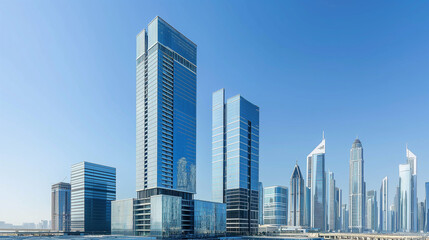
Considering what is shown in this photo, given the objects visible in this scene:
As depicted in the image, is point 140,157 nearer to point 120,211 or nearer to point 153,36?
point 120,211

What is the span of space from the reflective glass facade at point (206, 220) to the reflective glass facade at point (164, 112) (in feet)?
36.2

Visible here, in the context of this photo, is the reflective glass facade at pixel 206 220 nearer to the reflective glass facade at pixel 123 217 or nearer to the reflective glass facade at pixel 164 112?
the reflective glass facade at pixel 164 112

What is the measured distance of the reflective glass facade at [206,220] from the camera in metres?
183

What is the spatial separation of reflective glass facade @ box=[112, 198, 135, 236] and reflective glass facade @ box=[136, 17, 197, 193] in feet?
40.7

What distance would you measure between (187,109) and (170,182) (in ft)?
144

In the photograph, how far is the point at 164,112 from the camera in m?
178

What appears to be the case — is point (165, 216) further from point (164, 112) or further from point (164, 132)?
point (164, 112)

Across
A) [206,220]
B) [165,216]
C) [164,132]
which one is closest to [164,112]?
[164,132]

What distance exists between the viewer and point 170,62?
18600cm

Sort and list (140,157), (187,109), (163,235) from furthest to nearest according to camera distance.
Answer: (187,109) < (140,157) < (163,235)

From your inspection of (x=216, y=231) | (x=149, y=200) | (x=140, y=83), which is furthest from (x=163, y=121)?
(x=216, y=231)

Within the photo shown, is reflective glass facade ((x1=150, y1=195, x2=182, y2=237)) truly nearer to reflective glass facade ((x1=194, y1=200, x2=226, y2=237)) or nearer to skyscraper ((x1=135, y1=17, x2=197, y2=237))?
skyscraper ((x1=135, y1=17, x2=197, y2=237))

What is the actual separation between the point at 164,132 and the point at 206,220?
57.1m

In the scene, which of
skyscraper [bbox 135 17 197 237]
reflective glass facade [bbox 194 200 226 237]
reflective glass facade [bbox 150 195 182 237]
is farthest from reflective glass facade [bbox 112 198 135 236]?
reflective glass facade [bbox 194 200 226 237]
